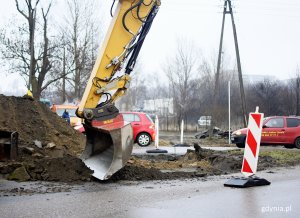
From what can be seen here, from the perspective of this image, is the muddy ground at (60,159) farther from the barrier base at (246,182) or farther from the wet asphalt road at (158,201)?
the barrier base at (246,182)

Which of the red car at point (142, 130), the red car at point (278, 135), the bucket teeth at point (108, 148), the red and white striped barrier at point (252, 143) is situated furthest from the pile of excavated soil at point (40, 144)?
the red car at point (278, 135)

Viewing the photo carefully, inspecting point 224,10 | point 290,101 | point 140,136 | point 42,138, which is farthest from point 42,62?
point 42,138

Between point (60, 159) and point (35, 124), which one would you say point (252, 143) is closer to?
point (60, 159)

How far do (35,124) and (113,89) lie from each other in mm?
5089

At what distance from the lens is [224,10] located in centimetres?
3291

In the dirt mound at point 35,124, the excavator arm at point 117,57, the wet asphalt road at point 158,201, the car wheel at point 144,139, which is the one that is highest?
the excavator arm at point 117,57

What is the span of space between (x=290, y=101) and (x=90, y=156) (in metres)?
40.0

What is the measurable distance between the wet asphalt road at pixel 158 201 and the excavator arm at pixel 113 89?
0.67 m

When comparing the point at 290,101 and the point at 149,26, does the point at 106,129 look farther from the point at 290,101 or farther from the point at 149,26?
the point at 290,101

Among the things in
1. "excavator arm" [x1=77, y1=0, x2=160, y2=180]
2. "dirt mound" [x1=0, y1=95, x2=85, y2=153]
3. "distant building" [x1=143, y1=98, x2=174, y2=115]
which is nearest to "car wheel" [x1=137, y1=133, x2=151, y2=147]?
"dirt mound" [x1=0, y1=95, x2=85, y2=153]

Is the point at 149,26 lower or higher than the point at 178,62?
lower

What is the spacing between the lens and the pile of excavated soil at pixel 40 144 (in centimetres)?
991

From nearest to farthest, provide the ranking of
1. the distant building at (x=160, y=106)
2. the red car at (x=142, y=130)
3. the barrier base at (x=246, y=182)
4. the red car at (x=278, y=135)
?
the barrier base at (x=246, y=182) → the red car at (x=278, y=135) → the red car at (x=142, y=130) → the distant building at (x=160, y=106)

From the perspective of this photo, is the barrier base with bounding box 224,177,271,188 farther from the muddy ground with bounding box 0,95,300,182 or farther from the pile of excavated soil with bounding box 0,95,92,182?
the pile of excavated soil with bounding box 0,95,92,182
